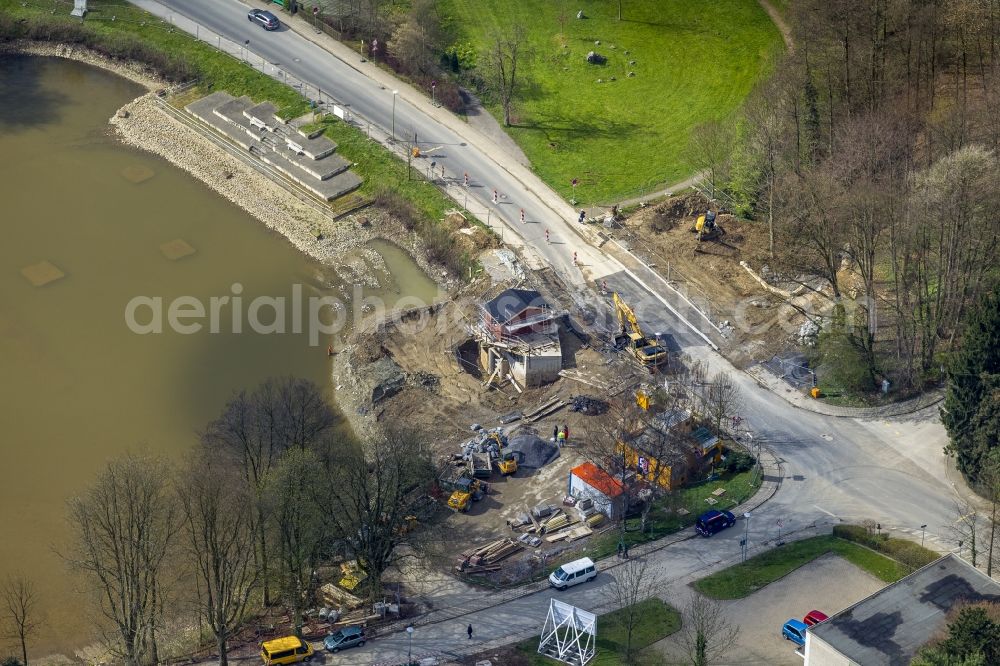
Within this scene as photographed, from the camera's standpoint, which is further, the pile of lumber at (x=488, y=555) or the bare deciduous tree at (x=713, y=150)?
the bare deciduous tree at (x=713, y=150)

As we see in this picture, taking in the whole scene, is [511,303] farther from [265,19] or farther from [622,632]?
[265,19]

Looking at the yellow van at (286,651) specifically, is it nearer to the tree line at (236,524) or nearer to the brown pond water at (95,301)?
the tree line at (236,524)

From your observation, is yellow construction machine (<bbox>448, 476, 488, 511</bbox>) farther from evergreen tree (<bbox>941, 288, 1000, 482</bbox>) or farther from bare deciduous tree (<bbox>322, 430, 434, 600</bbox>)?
evergreen tree (<bbox>941, 288, 1000, 482</bbox>)

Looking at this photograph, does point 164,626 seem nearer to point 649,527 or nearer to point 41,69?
point 649,527

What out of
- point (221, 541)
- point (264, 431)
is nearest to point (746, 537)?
point (264, 431)

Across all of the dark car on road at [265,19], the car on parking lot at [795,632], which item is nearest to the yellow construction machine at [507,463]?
the car on parking lot at [795,632]

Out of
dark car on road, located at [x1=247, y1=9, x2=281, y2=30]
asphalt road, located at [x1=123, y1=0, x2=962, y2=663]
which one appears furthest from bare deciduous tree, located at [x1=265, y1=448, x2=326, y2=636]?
dark car on road, located at [x1=247, y1=9, x2=281, y2=30]
